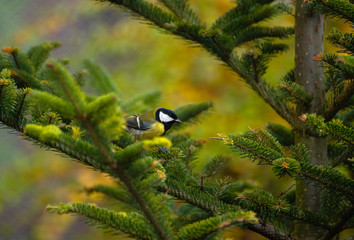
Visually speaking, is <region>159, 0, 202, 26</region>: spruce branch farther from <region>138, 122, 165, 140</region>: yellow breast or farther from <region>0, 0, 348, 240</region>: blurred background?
<region>0, 0, 348, 240</region>: blurred background

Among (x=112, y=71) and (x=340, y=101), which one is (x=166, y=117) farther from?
(x=112, y=71)

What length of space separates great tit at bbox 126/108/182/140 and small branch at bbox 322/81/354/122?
2.49ft

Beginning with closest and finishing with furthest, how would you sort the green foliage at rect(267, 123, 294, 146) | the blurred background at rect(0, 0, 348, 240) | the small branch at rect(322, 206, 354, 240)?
the small branch at rect(322, 206, 354, 240)
the green foliage at rect(267, 123, 294, 146)
the blurred background at rect(0, 0, 348, 240)

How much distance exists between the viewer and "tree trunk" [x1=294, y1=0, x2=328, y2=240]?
1489mm

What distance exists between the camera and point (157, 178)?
34.8 inches

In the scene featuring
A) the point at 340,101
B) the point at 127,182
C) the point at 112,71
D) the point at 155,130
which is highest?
the point at 340,101

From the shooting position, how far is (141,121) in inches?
79.4

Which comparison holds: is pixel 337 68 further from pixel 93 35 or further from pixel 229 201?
pixel 93 35

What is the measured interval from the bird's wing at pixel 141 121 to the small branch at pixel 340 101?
88 centimetres

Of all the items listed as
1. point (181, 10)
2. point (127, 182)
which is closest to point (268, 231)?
point (127, 182)

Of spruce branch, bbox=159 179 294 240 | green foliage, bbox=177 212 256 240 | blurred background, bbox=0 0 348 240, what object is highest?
green foliage, bbox=177 212 256 240

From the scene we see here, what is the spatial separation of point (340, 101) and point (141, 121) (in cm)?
97

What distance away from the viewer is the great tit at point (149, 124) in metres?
1.99

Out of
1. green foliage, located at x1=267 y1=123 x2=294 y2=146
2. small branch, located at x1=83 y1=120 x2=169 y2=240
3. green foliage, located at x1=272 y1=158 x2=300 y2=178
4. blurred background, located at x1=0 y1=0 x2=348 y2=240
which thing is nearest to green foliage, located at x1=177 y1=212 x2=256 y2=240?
small branch, located at x1=83 y1=120 x2=169 y2=240
